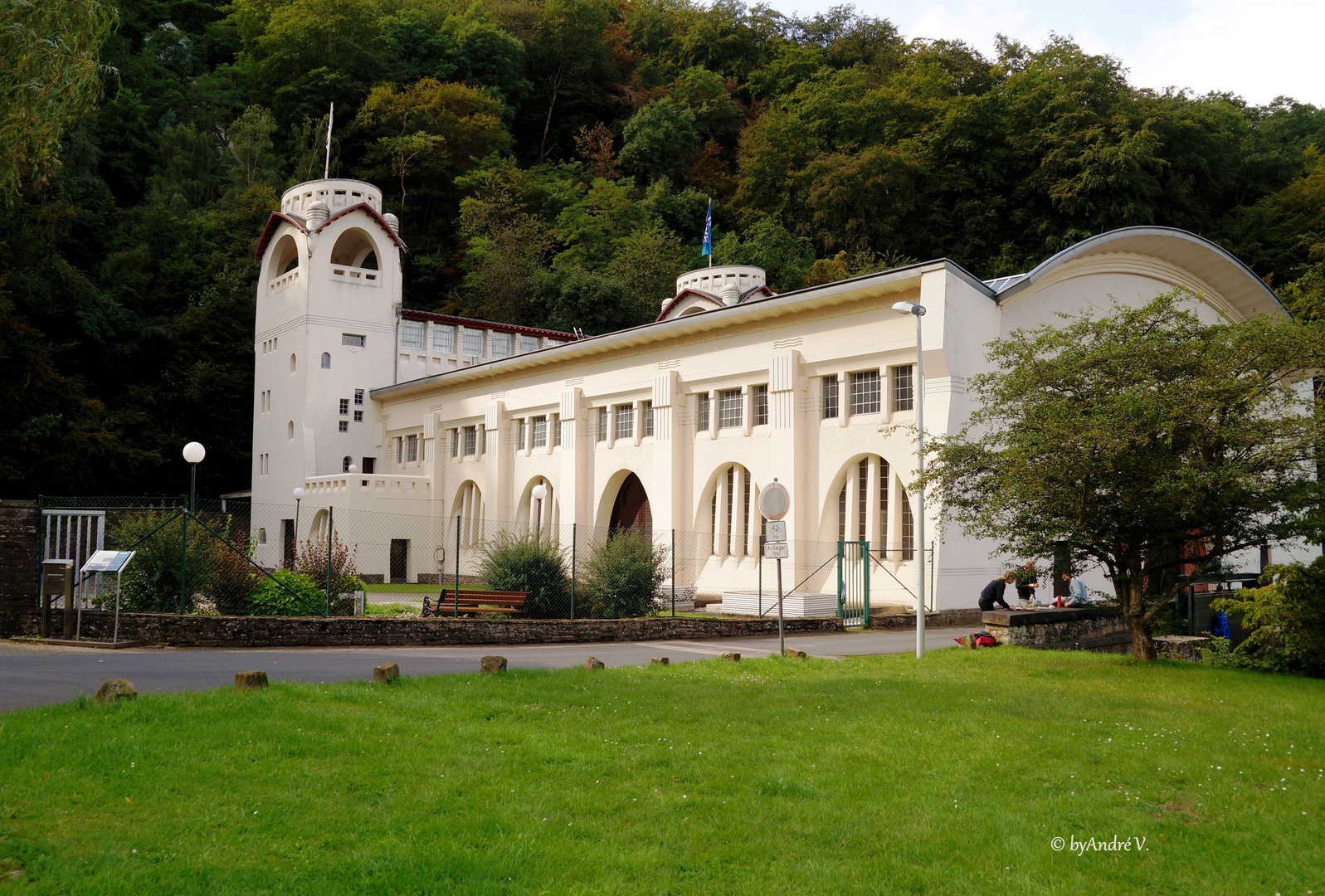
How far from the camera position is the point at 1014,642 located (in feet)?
59.2

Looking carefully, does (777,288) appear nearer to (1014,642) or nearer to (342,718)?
(1014,642)

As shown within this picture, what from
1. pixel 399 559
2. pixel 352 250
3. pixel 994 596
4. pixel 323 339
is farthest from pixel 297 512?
pixel 352 250

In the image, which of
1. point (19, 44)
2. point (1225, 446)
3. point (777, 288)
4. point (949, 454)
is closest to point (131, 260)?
point (777, 288)

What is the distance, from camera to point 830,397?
96.2 feet

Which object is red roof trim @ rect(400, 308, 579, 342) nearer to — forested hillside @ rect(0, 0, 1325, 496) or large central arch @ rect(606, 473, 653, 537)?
forested hillside @ rect(0, 0, 1325, 496)

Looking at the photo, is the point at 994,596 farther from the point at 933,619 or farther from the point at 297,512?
the point at 297,512

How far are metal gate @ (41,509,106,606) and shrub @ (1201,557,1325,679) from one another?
18.6 m

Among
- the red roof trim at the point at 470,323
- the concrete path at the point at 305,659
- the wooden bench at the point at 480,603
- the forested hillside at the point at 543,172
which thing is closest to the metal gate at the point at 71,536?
the concrete path at the point at 305,659

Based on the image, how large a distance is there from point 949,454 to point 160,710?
11799mm

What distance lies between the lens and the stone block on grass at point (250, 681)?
10.4 metres

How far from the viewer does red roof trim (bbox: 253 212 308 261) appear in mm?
46037

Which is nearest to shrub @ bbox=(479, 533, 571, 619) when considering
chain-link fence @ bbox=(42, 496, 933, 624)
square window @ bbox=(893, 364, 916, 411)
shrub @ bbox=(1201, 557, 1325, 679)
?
chain-link fence @ bbox=(42, 496, 933, 624)

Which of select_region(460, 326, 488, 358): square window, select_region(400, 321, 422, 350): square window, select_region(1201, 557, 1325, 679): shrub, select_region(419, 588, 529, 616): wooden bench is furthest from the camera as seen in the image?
select_region(460, 326, 488, 358): square window

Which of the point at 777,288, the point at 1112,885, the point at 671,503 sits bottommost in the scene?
the point at 1112,885
